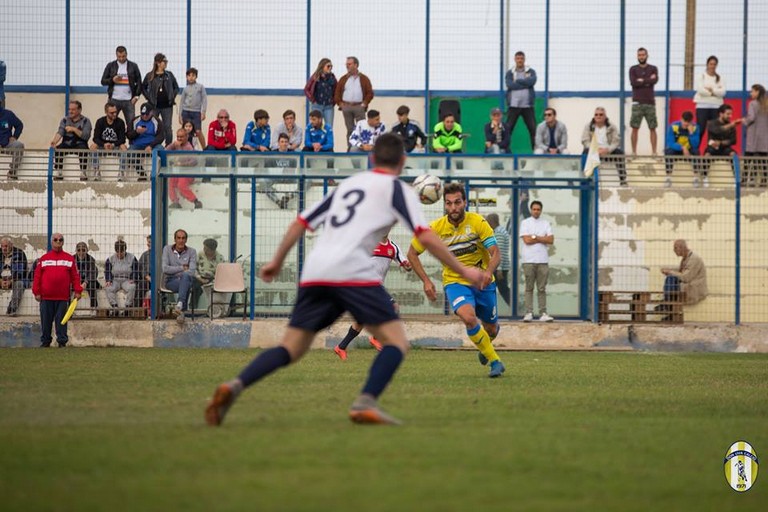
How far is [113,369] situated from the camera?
13438 millimetres

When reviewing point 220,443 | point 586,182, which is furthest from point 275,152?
point 220,443

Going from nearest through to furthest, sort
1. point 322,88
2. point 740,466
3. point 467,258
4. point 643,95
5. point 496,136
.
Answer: point 740,466 < point 467,258 < point 496,136 < point 322,88 < point 643,95

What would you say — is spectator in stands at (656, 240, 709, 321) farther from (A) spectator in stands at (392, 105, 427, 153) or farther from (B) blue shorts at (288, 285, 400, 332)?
(B) blue shorts at (288, 285, 400, 332)

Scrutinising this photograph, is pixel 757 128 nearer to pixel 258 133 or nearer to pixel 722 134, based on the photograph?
pixel 722 134

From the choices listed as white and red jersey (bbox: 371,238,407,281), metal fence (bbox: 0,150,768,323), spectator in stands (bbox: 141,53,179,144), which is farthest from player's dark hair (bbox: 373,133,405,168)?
spectator in stands (bbox: 141,53,179,144)

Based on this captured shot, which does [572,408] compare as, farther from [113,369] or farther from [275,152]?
[275,152]

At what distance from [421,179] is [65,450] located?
30.3 ft

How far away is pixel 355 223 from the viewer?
25.7 feet

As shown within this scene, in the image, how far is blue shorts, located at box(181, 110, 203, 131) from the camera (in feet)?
74.1

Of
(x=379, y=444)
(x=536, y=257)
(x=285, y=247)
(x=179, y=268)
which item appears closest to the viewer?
(x=379, y=444)

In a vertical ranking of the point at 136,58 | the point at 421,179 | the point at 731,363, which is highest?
the point at 136,58

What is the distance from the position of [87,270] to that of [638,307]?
8769 mm

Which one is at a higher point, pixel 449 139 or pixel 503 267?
pixel 449 139

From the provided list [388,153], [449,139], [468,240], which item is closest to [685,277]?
[449,139]
